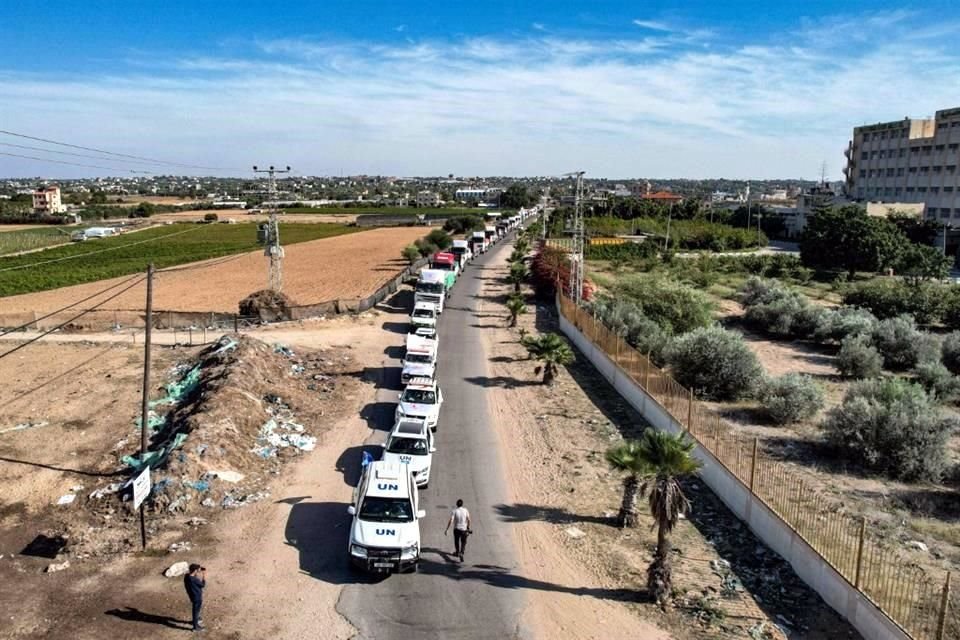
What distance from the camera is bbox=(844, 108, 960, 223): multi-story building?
276 ft

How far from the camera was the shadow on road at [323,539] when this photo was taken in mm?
13319

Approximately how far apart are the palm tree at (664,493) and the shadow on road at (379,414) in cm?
1070

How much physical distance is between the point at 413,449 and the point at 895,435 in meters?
11.6

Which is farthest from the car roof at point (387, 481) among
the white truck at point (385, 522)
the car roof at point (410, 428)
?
the car roof at point (410, 428)

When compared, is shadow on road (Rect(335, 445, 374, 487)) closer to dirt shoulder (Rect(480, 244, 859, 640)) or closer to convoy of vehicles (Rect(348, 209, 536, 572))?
convoy of vehicles (Rect(348, 209, 536, 572))

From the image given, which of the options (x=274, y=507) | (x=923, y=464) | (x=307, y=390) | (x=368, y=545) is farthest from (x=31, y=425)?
(x=923, y=464)

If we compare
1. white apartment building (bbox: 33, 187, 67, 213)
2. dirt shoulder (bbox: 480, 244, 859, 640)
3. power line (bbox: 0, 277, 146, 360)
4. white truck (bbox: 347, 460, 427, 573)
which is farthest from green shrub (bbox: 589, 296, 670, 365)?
white apartment building (bbox: 33, 187, 67, 213)

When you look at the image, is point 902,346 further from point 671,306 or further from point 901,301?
point 901,301

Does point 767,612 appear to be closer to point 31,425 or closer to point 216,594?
point 216,594

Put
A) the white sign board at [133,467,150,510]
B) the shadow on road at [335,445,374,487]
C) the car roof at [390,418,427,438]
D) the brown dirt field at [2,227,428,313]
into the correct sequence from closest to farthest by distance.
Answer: the white sign board at [133,467,150,510] → the shadow on road at [335,445,374,487] → the car roof at [390,418,427,438] → the brown dirt field at [2,227,428,313]

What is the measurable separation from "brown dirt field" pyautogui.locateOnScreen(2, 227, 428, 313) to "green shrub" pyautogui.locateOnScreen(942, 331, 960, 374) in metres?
32.9

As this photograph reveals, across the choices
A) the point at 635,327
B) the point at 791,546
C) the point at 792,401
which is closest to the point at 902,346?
the point at 635,327

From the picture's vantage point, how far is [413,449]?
58.1 feet

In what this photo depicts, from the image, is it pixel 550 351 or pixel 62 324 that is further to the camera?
pixel 62 324
